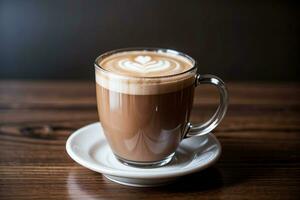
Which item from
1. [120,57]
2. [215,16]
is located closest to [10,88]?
[120,57]

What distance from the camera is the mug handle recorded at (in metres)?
0.73

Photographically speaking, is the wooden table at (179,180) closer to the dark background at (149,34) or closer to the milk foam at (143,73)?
the milk foam at (143,73)

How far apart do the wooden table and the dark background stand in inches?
20.9

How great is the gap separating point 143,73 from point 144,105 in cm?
5

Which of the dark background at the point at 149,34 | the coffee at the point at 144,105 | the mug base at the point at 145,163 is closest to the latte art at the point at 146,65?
the coffee at the point at 144,105

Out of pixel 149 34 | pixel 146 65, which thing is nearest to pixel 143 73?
pixel 146 65

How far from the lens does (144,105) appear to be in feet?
2.22

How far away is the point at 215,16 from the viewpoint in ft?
5.39

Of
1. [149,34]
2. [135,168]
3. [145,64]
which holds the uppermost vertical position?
[145,64]

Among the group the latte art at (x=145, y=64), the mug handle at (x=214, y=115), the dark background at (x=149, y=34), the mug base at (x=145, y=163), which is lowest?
the dark background at (x=149, y=34)

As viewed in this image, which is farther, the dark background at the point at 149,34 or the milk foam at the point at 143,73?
the dark background at the point at 149,34

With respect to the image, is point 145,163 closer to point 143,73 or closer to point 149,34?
point 143,73

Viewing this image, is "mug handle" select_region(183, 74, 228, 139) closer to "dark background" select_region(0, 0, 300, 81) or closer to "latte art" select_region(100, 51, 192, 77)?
"latte art" select_region(100, 51, 192, 77)

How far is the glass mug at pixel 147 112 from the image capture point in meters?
0.67
